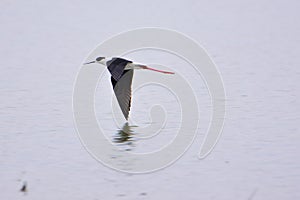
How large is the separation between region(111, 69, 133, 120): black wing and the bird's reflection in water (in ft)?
0.45

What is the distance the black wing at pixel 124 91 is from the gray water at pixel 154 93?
0.75 feet

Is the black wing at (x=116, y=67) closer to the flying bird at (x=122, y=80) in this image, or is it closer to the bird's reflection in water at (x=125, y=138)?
the flying bird at (x=122, y=80)

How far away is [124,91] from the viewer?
679cm

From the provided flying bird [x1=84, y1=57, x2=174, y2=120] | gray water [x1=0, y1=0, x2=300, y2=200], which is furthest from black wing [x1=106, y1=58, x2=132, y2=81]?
gray water [x1=0, y1=0, x2=300, y2=200]

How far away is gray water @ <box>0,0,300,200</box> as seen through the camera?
209 inches

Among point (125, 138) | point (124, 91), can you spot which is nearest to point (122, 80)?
point (124, 91)

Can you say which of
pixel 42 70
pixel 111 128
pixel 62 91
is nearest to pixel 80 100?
pixel 62 91

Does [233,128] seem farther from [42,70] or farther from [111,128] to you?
[42,70]

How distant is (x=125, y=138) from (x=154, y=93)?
149cm

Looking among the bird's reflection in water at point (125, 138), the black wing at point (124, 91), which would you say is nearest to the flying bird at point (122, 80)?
the black wing at point (124, 91)

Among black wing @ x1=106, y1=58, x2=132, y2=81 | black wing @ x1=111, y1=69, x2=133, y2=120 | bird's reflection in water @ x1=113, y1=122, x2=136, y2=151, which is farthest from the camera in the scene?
black wing @ x1=106, y1=58, x2=132, y2=81

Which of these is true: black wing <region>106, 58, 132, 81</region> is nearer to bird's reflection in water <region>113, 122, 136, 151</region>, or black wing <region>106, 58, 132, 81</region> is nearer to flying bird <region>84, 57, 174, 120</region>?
flying bird <region>84, 57, 174, 120</region>

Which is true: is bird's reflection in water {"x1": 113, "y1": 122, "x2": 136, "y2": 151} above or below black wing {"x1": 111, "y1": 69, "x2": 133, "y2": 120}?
below

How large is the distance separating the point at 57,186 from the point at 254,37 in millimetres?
6119
